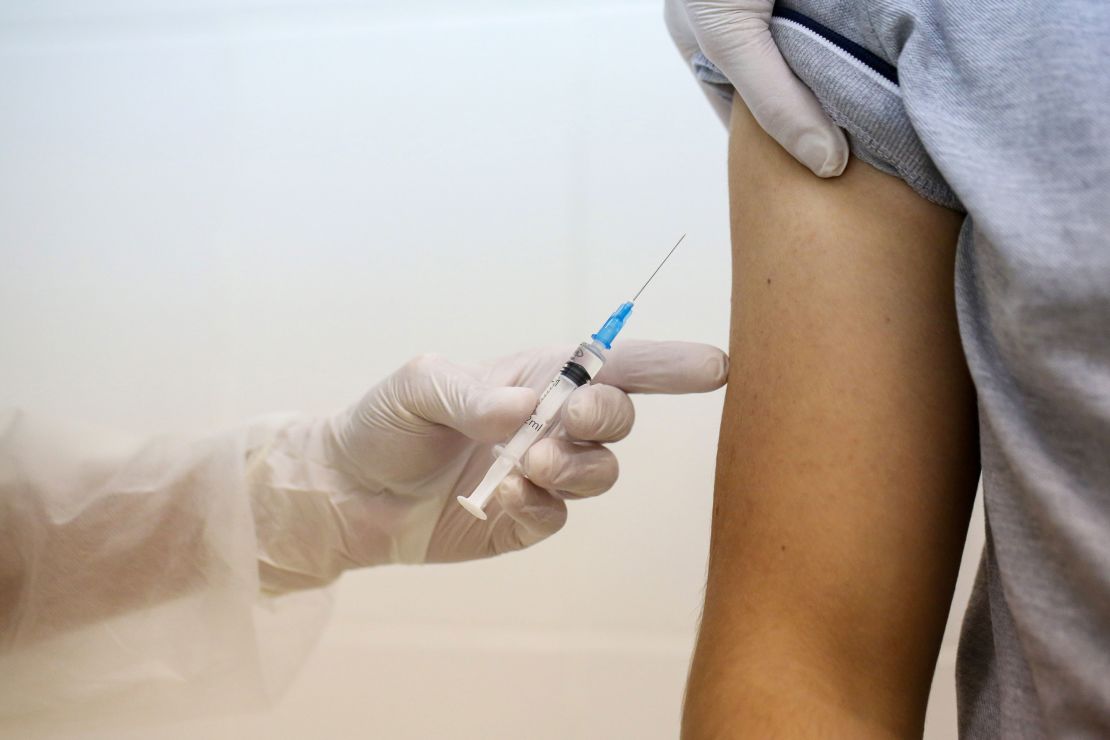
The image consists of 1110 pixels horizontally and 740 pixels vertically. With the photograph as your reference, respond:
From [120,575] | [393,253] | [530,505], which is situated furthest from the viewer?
[393,253]

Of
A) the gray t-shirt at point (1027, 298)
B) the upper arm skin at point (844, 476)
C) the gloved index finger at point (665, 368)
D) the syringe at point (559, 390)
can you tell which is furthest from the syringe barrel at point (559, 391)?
the gray t-shirt at point (1027, 298)

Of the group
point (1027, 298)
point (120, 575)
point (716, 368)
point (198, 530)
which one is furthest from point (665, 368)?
point (120, 575)

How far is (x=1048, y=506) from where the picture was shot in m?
0.52

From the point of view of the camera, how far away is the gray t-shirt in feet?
1.67

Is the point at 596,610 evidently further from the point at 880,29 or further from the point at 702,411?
the point at 880,29

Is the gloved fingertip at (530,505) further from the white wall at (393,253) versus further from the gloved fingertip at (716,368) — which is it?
the white wall at (393,253)

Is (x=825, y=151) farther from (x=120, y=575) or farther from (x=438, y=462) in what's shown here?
(x=120, y=575)

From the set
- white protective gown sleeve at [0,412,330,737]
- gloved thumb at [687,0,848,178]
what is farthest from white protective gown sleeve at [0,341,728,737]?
gloved thumb at [687,0,848,178]

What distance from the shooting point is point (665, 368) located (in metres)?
1.03

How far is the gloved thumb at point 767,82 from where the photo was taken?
28.6 inches

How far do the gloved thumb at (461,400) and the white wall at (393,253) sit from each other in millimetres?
724

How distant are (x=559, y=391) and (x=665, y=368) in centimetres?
16

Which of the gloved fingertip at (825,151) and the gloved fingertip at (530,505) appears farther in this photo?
the gloved fingertip at (530,505)

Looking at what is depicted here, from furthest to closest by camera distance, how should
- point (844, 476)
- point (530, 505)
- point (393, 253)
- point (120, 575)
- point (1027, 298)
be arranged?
point (393, 253) → point (120, 575) → point (530, 505) → point (844, 476) → point (1027, 298)
